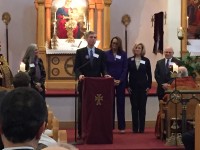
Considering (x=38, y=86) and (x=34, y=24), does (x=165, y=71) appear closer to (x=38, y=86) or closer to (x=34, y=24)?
(x=38, y=86)

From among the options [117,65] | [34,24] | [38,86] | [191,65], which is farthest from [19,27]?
[191,65]

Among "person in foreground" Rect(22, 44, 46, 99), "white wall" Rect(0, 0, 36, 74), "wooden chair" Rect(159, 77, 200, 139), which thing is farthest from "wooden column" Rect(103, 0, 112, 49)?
"wooden chair" Rect(159, 77, 200, 139)

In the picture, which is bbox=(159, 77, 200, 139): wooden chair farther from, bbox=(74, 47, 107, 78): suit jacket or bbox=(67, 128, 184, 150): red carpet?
bbox=(74, 47, 107, 78): suit jacket

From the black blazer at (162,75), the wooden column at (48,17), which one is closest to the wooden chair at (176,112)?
the black blazer at (162,75)

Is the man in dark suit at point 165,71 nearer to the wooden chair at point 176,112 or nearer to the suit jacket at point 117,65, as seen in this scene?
the suit jacket at point 117,65

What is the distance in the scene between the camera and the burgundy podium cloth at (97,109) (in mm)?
7734

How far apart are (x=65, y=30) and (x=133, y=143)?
5.47m

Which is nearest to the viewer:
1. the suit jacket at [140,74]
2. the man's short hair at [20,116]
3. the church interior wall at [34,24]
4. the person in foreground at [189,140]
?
the man's short hair at [20,116]

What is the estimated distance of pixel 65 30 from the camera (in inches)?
512

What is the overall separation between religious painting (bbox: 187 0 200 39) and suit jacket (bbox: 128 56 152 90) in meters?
→ 3.63

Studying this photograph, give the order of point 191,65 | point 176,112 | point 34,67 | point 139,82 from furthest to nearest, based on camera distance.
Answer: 1. point 139,82
2. point 34,67
3. point 191,65
4. point 176,112

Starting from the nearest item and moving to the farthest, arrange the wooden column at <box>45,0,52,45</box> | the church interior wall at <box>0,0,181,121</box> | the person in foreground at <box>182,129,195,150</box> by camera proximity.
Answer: the person in foreground at <box>182,129,195,150</box> < the wooden column at <box>45,0,52,45</box> < the church interior wall at <box>0,0,181,121</box>

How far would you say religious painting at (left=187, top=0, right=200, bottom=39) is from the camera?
12538mm

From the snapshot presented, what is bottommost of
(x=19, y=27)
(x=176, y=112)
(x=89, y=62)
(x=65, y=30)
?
(x=176, y=112)
